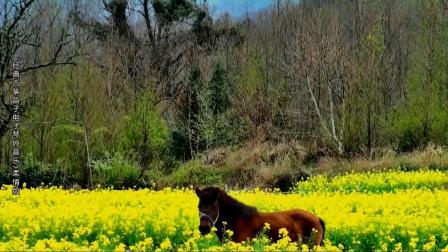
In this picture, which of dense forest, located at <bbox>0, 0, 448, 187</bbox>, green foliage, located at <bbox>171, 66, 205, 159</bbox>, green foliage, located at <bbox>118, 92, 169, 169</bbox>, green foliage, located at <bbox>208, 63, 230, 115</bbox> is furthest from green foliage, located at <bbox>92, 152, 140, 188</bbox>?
green foliage, located at <bbox>208, 63, 230, 115</bbox>

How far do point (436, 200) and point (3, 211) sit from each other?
830 centimetres

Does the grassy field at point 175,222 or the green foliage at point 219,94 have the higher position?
the green foliage at point 219,94

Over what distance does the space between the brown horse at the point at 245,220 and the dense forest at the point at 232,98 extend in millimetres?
15442

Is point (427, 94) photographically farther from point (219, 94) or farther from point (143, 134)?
point (143, 134)

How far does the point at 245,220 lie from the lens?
918cm

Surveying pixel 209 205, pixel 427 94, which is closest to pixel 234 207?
pixel 209 205

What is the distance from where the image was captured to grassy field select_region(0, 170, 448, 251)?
9492 mm

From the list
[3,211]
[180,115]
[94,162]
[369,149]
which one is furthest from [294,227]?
[180,115]

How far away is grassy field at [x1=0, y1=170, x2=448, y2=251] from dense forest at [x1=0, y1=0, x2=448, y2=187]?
9148 mm

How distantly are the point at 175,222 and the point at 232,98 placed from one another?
21953 millimetres

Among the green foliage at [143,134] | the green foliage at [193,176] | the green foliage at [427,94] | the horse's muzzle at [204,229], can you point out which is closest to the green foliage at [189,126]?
the green foliage at [143,134]

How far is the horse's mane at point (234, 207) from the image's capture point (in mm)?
9031

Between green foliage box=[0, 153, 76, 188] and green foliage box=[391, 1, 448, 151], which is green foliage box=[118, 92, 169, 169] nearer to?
green foliage box=[0, 153, 76, 188]

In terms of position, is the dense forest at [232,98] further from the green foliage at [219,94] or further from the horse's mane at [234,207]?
the horse's mane at [234,207]
